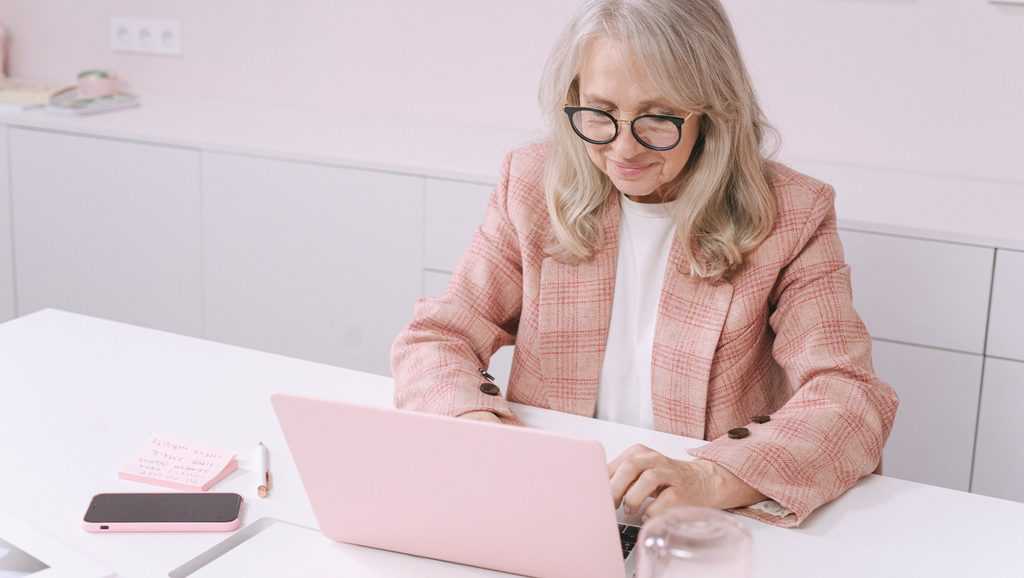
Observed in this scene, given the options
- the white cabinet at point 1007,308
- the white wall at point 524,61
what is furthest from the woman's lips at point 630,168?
the white wall at point 524,61

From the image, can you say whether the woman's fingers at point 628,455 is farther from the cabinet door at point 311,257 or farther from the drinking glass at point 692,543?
the cabinet door at point 311,257

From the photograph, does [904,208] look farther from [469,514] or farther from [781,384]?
[469,514]

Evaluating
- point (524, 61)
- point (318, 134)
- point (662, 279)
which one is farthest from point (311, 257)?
point (662, 279)

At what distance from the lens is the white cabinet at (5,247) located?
3.28 meters

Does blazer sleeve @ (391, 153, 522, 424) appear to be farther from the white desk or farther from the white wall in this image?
the white wall

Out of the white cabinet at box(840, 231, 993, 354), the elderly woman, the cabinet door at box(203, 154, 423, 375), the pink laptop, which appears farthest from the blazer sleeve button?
the cabinet door at box(203, 154, 423, 375)

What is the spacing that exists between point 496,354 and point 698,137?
1127 millimetres

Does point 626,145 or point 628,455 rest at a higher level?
point 626,145

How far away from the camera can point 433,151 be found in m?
2.92

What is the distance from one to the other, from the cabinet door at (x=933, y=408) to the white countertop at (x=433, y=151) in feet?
0.79

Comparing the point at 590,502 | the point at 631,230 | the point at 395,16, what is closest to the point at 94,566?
the point at 590,502

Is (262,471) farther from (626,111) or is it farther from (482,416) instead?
(626,111)

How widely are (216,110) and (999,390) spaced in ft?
Answer: 6.94

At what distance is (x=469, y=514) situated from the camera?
1252 mm
